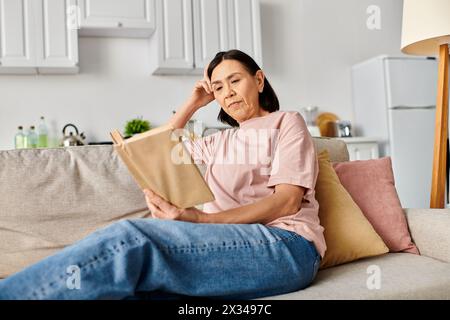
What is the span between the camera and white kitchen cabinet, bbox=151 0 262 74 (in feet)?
14.0

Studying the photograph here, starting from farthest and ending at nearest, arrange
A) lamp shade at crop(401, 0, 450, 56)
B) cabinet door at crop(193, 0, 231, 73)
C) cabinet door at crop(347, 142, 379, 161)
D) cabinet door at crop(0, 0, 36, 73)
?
cabinet door at crop(347, 142, 379, 161) < cabinet door at crop(193, 0, 231, 73) < cabinet door at crop(0, 0, 36, 73) < lamp shade at crop(401, 0, 450, 56)

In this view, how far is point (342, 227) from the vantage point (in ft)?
6.00

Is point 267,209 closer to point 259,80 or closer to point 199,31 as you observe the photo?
point 259,80

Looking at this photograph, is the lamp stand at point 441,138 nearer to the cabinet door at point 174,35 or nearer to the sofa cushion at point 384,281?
the sofa cushion at point 384,281

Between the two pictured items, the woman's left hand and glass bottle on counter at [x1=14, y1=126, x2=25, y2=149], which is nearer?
the woman's left hand

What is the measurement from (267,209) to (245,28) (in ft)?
10.3

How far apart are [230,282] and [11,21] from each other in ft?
10.7

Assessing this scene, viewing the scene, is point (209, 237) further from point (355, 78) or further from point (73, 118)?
point (355, 78)

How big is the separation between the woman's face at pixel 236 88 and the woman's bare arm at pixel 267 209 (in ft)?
1.24

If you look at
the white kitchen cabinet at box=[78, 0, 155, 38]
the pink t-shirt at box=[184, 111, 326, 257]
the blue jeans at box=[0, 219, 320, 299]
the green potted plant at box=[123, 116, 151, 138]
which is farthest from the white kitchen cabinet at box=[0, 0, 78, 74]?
the blue jeans at box=[0, 219, 320, 299]

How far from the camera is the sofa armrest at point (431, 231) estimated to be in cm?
185

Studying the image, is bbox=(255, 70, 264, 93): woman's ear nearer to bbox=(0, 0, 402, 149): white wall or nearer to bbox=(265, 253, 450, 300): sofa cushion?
bbox=(265, 253, 450, 300): sofa cushion

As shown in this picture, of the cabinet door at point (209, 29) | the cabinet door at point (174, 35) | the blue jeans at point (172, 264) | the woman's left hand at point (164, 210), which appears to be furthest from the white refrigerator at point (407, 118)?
the woman's left hand at point (164, 210)

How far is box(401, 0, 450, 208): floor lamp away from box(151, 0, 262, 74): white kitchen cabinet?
193 centimetres
